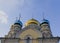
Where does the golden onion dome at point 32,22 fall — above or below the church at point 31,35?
above

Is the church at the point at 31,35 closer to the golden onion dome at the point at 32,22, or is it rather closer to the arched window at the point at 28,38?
the arched window at the point at 28,38

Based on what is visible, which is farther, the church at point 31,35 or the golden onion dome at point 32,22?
the golden onion dome at point 32,22

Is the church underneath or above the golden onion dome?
underneath

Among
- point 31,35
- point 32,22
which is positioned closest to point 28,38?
point 31,35

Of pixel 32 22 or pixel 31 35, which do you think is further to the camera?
pixel 32 22

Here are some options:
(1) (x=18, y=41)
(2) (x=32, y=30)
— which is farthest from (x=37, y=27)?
(1) (x=18, y=41)

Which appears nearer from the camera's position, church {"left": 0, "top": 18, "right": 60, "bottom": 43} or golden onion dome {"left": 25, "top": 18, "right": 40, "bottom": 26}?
church {"left": 0, "top": 18, "right": 60, "bottom": 43}

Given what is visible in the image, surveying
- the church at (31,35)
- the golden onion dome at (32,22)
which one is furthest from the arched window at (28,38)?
the golden onion dome at (32,22)

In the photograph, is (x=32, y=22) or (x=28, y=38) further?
(x=32, y=22)

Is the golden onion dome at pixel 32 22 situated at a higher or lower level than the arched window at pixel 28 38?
higher

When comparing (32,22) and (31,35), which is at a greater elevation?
(32,22)

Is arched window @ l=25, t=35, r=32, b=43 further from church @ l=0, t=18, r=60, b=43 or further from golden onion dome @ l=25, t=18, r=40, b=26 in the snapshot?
golden onion dome @ l=25, t=18, r=40, b=26

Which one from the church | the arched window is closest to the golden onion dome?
the church

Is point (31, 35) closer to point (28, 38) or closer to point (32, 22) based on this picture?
point (28, 38)
